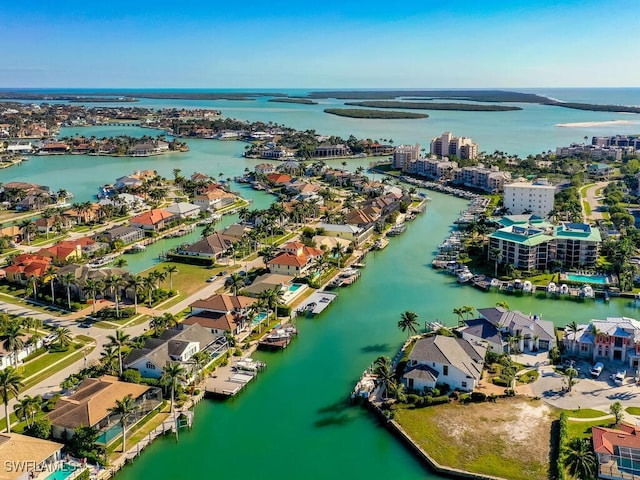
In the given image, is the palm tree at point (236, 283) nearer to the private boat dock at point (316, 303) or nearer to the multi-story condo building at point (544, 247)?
the private boat dock at point (316, 303)

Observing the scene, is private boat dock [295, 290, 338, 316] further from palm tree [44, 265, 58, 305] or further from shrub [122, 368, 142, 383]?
palm tree [44, 265, 58, 305]

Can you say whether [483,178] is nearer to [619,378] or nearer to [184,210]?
[184,210]

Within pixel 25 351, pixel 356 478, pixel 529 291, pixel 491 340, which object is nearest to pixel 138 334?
pixel 25 351

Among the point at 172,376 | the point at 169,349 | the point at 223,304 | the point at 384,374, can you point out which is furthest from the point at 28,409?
the point at 384,374

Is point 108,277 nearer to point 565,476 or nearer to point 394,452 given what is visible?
point 394,452

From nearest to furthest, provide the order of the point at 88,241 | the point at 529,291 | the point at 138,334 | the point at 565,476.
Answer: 1. the point at 565,476
2. the point at 138,334
3. the point at 529,291
4. the point at 88,241

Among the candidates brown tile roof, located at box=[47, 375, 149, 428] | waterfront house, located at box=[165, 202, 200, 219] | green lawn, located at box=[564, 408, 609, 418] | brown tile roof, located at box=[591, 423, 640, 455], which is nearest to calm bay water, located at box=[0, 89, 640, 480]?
brown tile roof, located at box=[47, 375, 149, 428]
